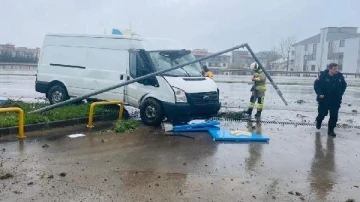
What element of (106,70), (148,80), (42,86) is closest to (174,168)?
(148,80)

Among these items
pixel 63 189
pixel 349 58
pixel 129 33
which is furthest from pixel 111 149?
pixel 349 58

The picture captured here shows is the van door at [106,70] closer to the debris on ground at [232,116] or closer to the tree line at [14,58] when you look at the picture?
the debris on ground at [232,116]

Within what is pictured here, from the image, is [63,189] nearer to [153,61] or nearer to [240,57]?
[153,61]

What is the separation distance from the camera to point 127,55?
1014 cm

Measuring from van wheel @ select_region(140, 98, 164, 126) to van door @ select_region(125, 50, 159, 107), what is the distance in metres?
0.32

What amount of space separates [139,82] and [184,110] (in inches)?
64.3

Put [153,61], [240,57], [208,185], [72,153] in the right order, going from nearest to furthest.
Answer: [208,185] → [72,153] → [153,61] → [240,57]

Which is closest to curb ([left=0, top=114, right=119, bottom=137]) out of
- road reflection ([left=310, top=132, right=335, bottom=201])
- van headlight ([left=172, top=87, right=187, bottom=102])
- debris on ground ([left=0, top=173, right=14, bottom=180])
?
van headlight ([left=172, top=87, right=187, bottom=102])

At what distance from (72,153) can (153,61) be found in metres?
3.89

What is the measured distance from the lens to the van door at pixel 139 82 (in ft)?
31.5

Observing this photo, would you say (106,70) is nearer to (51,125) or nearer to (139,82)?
(139,82)

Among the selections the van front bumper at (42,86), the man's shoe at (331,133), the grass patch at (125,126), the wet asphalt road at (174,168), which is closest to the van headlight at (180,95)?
the wet asphalt road at (174,168)

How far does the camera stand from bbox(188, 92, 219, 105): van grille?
908 centimetres

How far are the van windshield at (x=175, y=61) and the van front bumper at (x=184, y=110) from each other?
980 millimetres
